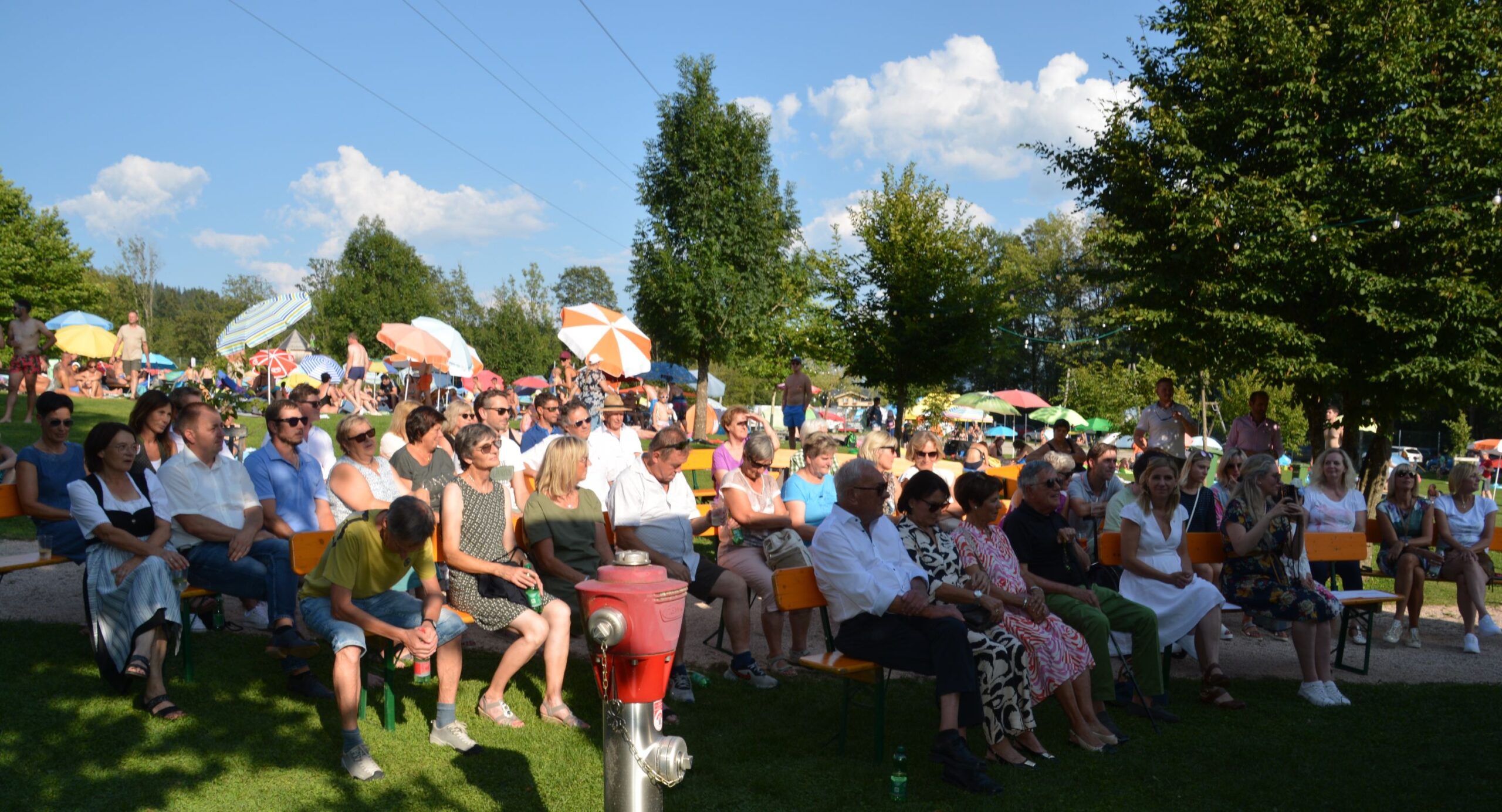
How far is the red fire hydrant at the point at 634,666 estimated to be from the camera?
2.93 meters

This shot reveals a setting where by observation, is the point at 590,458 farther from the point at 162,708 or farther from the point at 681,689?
the point at 162,708

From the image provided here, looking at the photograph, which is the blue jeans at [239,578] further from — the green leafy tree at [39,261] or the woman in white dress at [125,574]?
the green leafy tree at [39,261]

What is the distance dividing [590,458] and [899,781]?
427 cm

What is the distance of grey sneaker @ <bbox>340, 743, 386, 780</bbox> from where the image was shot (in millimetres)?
4355

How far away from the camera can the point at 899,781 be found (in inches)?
175

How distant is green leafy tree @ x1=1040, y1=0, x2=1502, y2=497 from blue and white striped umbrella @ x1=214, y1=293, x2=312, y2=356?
1299cm

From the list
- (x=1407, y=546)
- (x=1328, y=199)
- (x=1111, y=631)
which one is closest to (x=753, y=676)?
(x=1111, y=631)

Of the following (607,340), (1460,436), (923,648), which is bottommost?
(923,648)

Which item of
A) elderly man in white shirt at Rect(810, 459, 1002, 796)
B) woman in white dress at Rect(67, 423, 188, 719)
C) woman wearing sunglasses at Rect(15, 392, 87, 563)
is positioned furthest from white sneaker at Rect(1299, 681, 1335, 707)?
woman wearing sunglasses at Rect(15, 392, 87, 563)

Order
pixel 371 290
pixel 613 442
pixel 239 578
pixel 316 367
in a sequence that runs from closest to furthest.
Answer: pixel 239 578, pixel 613 442, pixel 316 367, pixel 371 290

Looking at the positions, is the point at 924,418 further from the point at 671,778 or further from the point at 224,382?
the point at 671,778

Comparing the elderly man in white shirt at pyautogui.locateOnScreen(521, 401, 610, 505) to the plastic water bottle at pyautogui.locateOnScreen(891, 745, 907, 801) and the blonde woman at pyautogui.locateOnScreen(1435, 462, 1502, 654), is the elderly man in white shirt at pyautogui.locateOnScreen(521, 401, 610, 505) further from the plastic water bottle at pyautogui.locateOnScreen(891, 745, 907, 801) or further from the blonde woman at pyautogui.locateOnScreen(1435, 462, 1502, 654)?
the blonde woman at pyautogui.locateOnScreen(1435, 462, 1502, 654)

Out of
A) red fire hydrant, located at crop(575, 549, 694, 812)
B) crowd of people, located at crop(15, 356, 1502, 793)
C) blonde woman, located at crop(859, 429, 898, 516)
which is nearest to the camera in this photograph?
red fire hydrant, located at crop(575, 549, 694, 812)

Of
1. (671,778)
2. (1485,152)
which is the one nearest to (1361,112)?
(1485,152)
